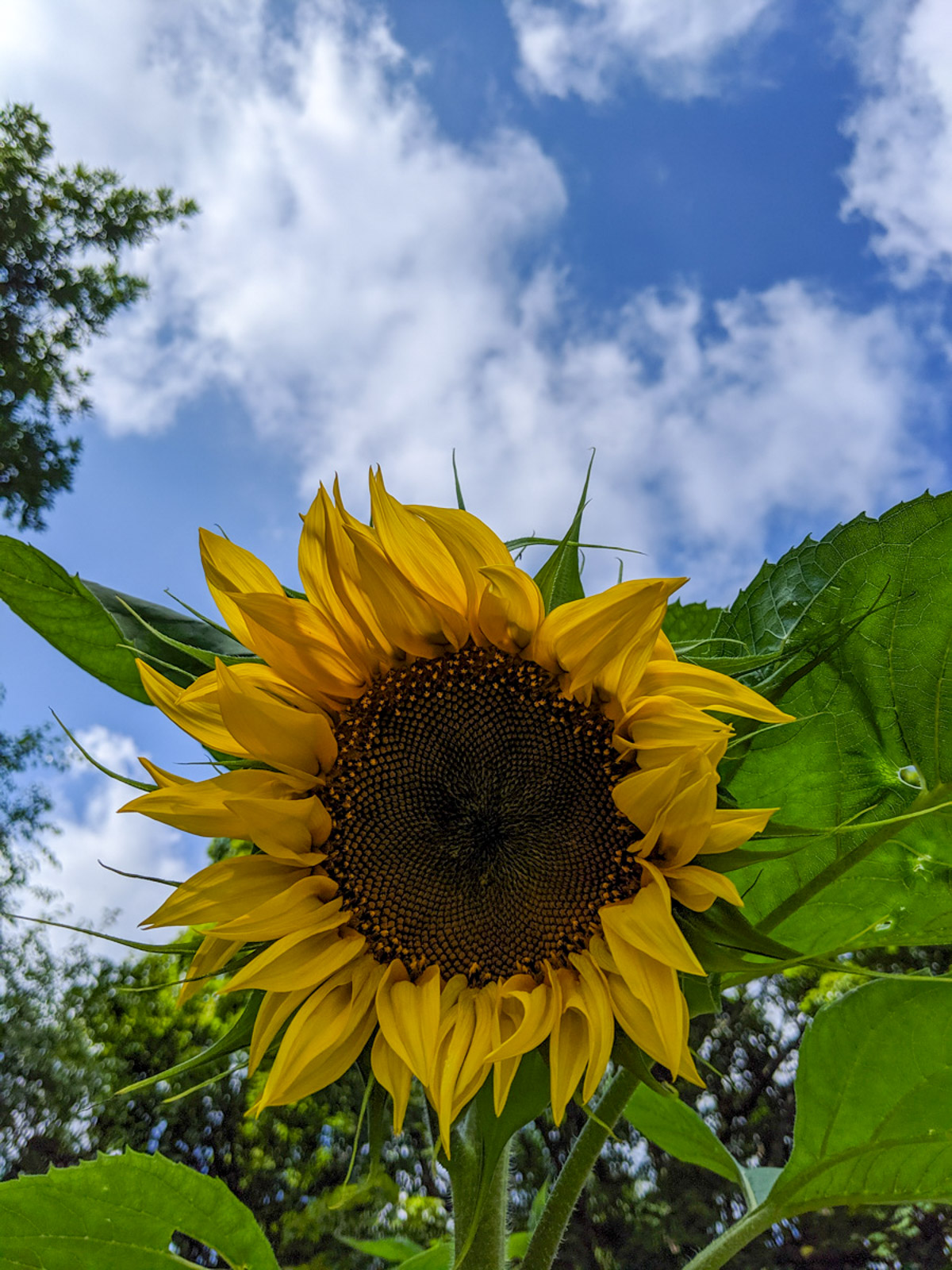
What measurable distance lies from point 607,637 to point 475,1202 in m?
0.43

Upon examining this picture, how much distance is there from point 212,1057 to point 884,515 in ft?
2.02

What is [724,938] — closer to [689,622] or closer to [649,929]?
[649,929]

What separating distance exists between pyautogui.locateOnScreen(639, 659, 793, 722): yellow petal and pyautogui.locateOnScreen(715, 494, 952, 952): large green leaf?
3.1 inches

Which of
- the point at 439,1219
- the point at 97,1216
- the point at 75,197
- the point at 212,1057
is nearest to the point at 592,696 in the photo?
the point at 212,1057

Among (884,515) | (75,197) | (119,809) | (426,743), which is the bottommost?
(119,809)

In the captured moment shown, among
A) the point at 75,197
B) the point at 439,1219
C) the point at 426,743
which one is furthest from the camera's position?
the point at 75,197

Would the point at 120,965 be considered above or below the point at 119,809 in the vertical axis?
above

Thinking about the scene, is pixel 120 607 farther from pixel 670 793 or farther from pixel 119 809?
pixel 670 793

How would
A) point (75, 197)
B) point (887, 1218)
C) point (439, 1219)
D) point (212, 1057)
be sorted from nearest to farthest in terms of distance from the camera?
1. point (212, 1057)
2. point (439, 1219)
3. point (887, 1218)
4. point (75, 197)

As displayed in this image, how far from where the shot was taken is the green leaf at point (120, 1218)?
824 mm

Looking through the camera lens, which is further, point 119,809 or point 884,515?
point 884,515

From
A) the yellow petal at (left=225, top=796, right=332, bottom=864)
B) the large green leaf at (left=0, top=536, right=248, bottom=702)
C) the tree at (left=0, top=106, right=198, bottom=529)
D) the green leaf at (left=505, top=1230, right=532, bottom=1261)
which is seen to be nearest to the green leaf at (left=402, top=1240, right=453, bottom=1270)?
the green leaf at (left=505, top=1230, right=532, bottom=1261)

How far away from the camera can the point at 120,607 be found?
770 millimetres

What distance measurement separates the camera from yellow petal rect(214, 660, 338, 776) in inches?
25.5
